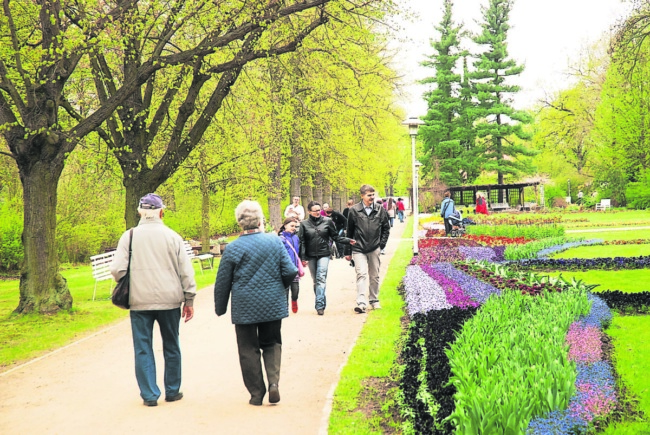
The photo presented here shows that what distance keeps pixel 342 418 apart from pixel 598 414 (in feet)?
6.39

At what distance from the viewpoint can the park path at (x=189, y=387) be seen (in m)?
5.78

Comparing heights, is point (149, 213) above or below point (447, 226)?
above

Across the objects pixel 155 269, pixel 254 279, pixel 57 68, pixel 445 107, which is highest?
pixel 445 107

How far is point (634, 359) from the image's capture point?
7.15 metres

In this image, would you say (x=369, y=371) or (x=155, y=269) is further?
(x=369, y=371)

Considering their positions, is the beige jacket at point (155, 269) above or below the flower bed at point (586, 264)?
above

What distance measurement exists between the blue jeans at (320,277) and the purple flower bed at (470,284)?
2204mm

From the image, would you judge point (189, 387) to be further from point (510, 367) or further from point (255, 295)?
point (510, 367)

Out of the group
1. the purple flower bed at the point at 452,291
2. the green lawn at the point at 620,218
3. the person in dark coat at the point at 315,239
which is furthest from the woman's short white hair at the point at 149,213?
the green lawn at the point at 620,218

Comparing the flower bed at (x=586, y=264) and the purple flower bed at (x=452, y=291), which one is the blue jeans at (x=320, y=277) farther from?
the flower bed at (x=586, y=264)

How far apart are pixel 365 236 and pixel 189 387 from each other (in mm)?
4798

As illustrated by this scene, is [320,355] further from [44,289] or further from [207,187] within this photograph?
[207,187]

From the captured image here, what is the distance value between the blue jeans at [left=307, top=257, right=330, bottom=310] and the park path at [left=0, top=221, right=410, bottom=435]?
0.44m

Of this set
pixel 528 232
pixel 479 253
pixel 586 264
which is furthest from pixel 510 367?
pixel 528 232
